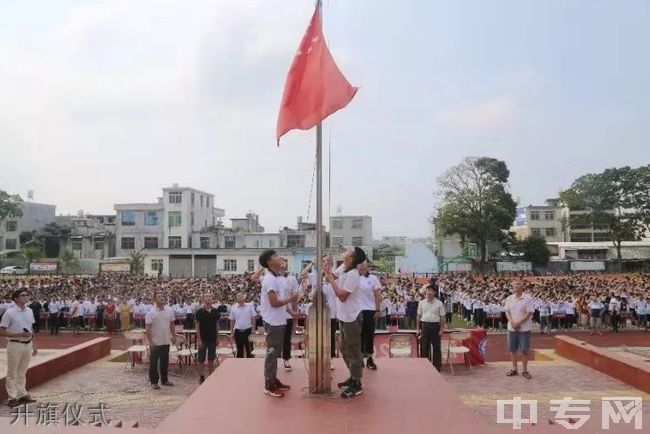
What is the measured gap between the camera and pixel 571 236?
241 ft

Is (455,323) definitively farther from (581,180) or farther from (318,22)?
(581,180)

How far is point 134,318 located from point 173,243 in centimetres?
3754

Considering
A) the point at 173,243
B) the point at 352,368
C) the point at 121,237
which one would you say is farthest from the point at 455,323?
the point at 121,237

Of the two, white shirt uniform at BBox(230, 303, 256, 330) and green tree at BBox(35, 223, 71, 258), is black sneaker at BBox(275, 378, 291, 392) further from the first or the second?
green tree at BBox(35, 223, 71, 258)

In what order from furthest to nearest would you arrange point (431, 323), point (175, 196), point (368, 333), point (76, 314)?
point (175, 196) → point (76, 314) → point (431, 323) → point (368, 333)

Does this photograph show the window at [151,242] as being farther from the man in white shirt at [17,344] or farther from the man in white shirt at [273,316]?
the man in white shirt at [273,316]

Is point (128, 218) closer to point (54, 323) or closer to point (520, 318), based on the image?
point (54, 323)

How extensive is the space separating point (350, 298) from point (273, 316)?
34.0 inches

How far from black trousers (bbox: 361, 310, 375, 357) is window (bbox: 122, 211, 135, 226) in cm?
5397

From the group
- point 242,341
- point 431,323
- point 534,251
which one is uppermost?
point 534,251

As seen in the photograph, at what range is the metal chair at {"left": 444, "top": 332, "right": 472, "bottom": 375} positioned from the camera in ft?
36.8

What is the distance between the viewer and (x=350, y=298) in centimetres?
623

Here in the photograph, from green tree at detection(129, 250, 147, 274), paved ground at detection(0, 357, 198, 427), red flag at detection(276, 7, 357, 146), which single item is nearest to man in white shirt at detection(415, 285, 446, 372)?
paved ground at detection(0, 357, 198, 427)

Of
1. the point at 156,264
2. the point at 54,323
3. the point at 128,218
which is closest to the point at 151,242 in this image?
Result: the point at 128,218
